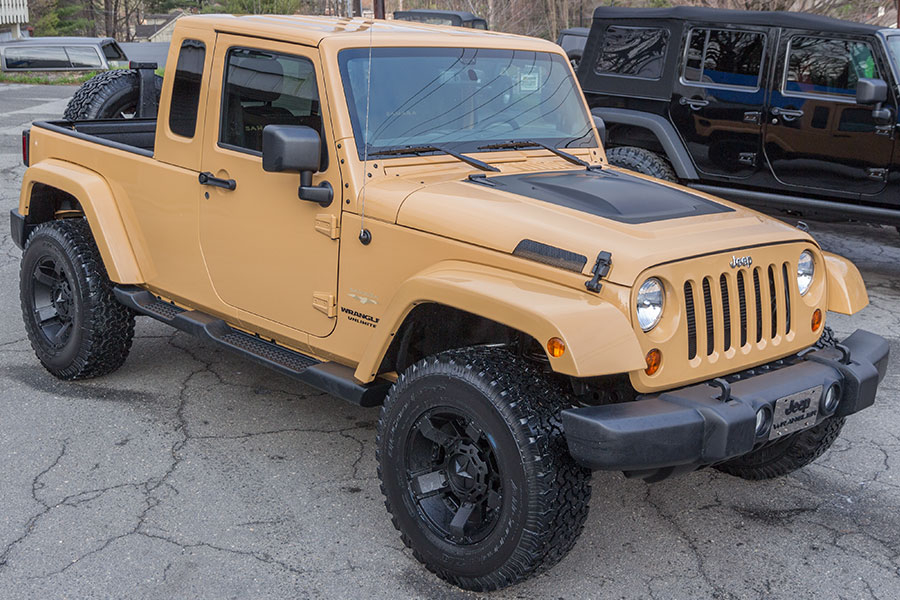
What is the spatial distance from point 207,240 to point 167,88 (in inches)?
31.5

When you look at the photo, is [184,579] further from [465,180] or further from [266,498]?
[465,180]

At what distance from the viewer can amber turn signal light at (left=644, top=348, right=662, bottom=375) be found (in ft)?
10.4

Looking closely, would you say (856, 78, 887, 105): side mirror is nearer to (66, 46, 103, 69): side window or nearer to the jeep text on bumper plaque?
the jeep text on bumper plaque

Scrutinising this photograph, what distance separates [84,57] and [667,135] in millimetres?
18872

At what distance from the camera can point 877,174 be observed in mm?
7449

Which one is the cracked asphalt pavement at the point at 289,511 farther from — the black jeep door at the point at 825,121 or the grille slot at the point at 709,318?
the black jeep door at the point at 825,121

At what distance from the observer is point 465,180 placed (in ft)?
12.7

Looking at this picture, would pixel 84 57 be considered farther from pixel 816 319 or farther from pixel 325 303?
pixel 816 319

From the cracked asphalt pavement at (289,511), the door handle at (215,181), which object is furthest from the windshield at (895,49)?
the door handle at (215,181)

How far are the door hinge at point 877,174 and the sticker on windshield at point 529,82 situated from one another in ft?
13.1

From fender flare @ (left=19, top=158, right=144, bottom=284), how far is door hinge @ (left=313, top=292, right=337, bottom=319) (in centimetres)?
131

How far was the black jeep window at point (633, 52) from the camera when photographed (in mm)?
8477

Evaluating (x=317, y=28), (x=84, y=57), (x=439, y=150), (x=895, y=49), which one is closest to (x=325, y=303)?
(x=439, y=150)

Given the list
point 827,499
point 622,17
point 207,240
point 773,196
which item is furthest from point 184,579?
point 622,17
